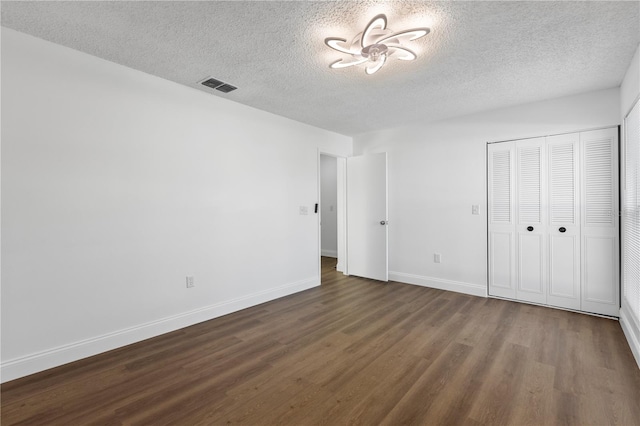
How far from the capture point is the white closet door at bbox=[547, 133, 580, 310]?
3.34 metres

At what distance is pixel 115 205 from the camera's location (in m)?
2.58

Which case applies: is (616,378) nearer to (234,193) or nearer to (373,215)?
(373,215)

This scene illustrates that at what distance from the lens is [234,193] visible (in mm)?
3506

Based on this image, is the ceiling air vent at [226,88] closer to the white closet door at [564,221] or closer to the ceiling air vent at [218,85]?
the ceiling air vent at [218,85]

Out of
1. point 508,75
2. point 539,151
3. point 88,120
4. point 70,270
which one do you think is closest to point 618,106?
point 539,151

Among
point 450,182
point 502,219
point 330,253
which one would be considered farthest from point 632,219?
point 330,253

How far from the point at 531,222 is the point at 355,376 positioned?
2983 mm

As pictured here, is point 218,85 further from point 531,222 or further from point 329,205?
point 329,205

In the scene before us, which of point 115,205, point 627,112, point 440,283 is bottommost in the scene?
point 440,283

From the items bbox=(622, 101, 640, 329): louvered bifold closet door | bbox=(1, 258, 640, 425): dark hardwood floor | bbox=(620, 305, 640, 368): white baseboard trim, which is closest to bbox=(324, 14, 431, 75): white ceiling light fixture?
bbox=(622, 101, 640, 329): louvered bifold closet door

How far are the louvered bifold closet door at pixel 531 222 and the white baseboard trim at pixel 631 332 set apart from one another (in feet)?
2.36

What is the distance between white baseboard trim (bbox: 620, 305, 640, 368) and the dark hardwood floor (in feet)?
0.24

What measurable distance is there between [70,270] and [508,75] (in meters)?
4.23

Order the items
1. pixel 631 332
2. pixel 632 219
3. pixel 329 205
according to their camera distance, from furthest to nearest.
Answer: pixel 329 205 < pixel 632 219 < pixel 631 332
